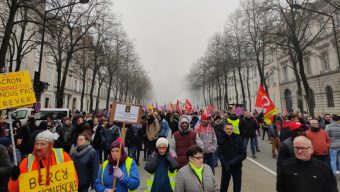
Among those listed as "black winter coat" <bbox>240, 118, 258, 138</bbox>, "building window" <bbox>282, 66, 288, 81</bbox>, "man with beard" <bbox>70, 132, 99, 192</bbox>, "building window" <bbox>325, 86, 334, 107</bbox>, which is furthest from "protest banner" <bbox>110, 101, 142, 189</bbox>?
"building window" <bbox>282, 66, 288, 81</bbox>

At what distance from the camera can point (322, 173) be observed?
297 cm

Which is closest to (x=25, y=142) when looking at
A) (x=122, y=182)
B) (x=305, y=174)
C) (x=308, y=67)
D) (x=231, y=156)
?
(x=122, y=182)

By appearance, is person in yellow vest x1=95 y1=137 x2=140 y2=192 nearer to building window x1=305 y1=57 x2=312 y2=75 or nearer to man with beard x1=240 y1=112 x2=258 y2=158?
man with beard x1=240 y1=112 x2=258 y2=158

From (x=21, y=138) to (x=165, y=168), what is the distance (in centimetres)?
552

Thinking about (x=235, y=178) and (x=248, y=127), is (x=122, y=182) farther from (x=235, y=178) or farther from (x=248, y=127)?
(x=248, y=127)

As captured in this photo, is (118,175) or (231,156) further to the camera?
(231,156)

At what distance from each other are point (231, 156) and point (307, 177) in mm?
2630

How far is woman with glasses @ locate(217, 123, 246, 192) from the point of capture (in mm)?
5492

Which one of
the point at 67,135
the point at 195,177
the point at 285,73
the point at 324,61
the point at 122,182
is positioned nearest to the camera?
the point at 195,177

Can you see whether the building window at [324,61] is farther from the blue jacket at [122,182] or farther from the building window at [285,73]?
the blue jacket at [122,182]

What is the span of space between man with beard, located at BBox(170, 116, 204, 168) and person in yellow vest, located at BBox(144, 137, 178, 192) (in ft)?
5.29

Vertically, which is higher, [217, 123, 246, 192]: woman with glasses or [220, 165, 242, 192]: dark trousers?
[217, 123, 246, 192]: woman with glasses

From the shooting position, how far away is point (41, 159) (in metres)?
3.10

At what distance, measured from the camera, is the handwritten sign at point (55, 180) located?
290 cm
